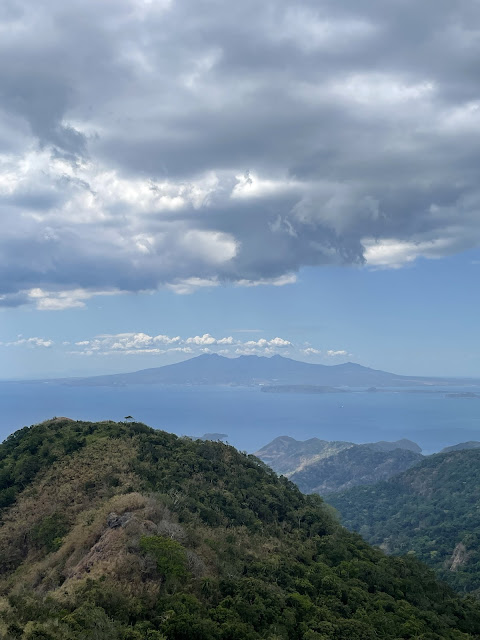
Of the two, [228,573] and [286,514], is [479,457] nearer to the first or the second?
[286,514]

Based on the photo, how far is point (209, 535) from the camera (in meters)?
37.1

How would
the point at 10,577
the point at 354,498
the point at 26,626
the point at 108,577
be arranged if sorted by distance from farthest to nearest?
the point at 354,498, the point at 10,577, the point at 108,577, the point at 26,626

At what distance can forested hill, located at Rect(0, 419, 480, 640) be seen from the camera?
969 inches

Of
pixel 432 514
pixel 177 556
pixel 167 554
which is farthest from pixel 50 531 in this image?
pixel 432 514

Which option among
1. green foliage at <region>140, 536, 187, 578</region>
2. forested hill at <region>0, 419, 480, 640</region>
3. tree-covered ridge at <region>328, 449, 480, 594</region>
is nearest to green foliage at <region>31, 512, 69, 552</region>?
forested hill at <region>0, 419, 480, 640</region>

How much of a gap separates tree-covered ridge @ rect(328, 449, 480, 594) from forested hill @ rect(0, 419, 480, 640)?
42.4m

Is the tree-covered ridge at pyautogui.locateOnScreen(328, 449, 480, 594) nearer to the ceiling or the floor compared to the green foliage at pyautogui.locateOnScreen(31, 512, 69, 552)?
nearer to the floor

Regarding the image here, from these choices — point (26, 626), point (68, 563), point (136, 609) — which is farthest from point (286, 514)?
point (26, 626)

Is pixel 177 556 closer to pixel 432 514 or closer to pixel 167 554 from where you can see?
pixel 167 554

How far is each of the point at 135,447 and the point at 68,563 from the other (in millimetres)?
18486

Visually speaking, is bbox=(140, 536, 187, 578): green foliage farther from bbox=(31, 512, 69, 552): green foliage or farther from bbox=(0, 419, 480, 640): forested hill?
bbox=(31, 512, 69, 552): green foliage

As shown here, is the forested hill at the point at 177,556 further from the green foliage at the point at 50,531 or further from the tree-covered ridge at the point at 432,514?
the tree-covered ridge at the point at 432,514

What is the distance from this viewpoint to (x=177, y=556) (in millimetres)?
29031

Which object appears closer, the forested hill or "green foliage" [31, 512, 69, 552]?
the forested hill
